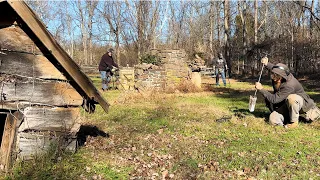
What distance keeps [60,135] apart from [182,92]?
11.2m

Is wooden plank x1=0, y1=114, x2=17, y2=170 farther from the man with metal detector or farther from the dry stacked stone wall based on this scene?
the dry stacked stone wall

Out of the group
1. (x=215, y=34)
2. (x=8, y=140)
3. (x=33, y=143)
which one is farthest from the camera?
(x=215, y=34)

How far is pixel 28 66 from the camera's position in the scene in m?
4.61

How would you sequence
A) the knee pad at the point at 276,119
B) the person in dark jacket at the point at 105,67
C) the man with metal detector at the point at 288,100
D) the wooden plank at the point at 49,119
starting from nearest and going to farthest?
the wooden plank at the point at 49,119 < the man with metal detector at the point at 288,100 < the knee pad at the point at 276,119 < the person in dark jacket at the point at 105,67

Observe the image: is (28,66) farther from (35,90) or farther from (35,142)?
(35,142)

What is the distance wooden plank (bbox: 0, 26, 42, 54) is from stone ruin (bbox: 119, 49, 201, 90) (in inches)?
444

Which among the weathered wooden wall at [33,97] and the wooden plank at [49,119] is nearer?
the weathered wooden wall at [33,97]

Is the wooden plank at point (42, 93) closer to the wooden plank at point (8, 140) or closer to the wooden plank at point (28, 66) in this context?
the wooden plank at point (28, 66)

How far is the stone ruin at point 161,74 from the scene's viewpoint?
53.5 feet

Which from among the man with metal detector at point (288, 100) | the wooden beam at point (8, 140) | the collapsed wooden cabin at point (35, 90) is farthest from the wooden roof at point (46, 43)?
the man with metal detector at point (288, 100)

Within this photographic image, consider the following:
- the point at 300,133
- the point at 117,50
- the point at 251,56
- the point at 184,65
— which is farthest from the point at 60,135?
the point at 117,50

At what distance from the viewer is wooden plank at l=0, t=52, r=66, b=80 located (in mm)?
4492

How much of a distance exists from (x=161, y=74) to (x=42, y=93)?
1207 cm

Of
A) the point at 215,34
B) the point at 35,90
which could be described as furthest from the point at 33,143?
the point at 215,34
